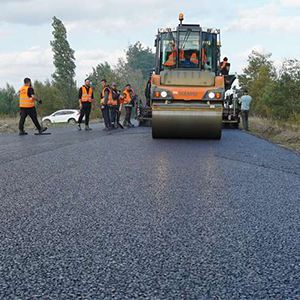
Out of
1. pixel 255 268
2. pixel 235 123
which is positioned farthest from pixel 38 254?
pixel 235 123

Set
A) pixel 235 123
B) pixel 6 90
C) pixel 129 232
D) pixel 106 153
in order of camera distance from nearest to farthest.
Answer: pixel 129 232 → pixel 106 153 → pixel 235 123 → pixel 6 90

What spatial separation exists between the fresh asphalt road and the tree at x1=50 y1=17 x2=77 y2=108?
4866 centimetres

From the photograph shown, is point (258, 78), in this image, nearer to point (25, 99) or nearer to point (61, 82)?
point (61, 82)

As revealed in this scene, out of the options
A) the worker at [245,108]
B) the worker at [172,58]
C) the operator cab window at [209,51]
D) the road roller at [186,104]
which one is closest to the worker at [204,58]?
the operator cab window at [209,51]

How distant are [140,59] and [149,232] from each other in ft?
337

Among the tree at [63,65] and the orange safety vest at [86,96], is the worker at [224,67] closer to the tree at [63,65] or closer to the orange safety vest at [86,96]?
the orange safety vest at [86,96]

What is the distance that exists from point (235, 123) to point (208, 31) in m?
5.67

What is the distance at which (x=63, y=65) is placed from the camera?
53.3 metres

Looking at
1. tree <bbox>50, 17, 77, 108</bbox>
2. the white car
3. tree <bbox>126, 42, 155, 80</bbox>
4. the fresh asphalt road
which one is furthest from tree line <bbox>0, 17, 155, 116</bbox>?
the fresh asphalt road

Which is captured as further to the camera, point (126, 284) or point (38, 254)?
point (38, 254)

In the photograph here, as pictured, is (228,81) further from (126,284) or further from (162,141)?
(126,284)

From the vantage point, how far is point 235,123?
57.1ft

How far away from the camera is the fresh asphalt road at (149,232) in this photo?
2.21 metres

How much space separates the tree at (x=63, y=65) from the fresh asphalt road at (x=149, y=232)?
48656 mm
